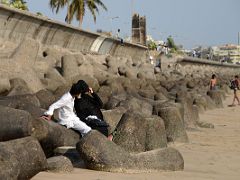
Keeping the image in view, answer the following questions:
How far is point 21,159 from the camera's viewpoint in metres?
4.57

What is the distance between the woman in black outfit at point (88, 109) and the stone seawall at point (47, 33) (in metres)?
8.04

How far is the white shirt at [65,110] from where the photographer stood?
668 centimetres

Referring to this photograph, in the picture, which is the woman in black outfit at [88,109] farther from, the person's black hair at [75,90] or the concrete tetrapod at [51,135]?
the concrete tetrapod at [51,135]

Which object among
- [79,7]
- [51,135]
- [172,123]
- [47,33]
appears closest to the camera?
[51,135]

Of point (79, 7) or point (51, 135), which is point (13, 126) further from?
point (79, 7)

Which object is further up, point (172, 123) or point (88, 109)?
point (88, 109)

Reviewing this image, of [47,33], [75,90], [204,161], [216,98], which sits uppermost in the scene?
[47,33]

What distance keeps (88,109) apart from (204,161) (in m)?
1.79

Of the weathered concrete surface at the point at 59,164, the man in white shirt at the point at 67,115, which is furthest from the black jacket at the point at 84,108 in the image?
the weathered concrete surface at the point at 59,164

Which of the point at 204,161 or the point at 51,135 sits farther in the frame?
the point at 204,161

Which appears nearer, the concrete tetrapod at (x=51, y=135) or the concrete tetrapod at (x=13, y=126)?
the concrete tetrapod at (x=13, y=126)

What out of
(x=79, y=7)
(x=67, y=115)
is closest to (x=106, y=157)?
(x=67, y=115)

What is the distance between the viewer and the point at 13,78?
1062 cm

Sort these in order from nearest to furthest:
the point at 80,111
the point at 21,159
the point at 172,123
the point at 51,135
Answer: the point at 21,159, the point at 51,135, the point at 80,111, the point at 172,123
